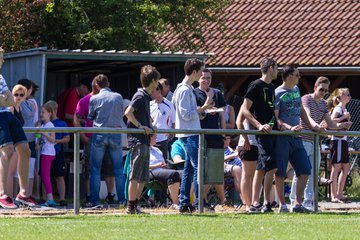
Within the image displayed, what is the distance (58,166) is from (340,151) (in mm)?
5082

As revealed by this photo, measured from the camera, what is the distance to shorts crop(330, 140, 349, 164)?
2091 centimetres

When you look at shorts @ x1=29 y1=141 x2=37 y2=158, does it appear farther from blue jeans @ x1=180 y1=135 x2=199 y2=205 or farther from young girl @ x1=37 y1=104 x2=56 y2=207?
blue jeans @ x1=180 y1=135 x2=199 y2=205

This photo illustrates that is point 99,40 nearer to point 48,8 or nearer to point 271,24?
point 48,8

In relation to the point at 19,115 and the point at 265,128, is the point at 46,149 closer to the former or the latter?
the point at 19,115

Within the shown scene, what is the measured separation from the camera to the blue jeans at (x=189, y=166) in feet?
52.1

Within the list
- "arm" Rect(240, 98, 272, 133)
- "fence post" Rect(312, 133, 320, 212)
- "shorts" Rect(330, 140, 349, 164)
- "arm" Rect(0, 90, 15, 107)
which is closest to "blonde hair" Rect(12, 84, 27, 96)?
"arm" Rect(0, 90, 15, 107)

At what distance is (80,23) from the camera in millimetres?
25047

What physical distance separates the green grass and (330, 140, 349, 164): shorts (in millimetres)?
5464

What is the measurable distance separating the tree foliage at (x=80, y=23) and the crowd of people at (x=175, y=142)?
6.39m

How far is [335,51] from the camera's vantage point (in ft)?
99.1

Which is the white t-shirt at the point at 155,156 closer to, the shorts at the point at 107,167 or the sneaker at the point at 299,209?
the shorts at the point at 107,167

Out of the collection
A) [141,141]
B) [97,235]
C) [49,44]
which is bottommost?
[97,235]

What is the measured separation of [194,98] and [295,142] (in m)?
1.50

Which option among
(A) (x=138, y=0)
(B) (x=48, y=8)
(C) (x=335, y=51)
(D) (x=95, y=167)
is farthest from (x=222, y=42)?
(D) (x=95, y=167)
